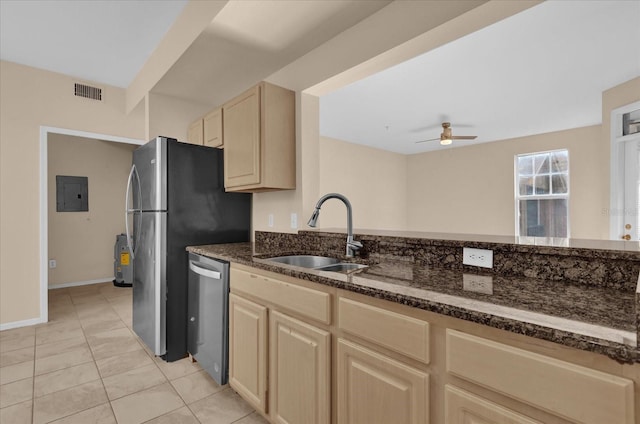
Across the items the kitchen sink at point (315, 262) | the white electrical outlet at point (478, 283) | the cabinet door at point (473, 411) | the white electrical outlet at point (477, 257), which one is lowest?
the cabinet door at point (473, 411)

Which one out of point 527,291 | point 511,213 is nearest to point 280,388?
point 527,291

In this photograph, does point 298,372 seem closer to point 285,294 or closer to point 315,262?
point 285,294

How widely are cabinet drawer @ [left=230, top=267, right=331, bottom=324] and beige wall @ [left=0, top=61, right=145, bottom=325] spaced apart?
9.25 ft

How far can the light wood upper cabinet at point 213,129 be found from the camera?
2.65 metres

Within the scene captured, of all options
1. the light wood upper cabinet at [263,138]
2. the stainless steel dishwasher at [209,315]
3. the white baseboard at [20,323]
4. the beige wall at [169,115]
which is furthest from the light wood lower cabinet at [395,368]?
the white baseboard at [20,323]

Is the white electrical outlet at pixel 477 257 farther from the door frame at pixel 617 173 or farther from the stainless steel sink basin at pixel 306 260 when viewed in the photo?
the door frame at pixel 617 173

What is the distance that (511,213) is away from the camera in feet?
20.3

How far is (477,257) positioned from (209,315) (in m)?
1.68

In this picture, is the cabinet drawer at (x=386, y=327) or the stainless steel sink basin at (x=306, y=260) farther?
the stainless steel sink basin at (x=306, y=260)

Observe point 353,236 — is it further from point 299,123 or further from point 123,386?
point 123,386

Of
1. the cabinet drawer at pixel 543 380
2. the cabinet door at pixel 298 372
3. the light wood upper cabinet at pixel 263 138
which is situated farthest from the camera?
the light wood upper cabinet at pixel 263 138

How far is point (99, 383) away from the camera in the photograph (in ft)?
6.89

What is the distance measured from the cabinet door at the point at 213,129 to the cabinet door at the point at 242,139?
3.4 inches

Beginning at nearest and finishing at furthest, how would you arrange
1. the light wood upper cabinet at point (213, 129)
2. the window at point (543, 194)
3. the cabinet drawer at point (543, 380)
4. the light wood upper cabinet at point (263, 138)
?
the cabinet drawer at point (543, 380)
the light wood upper cabinet at point (263, 138)
the light wood upper cabinet at point (213, 129)
the window at point (543, 194)
